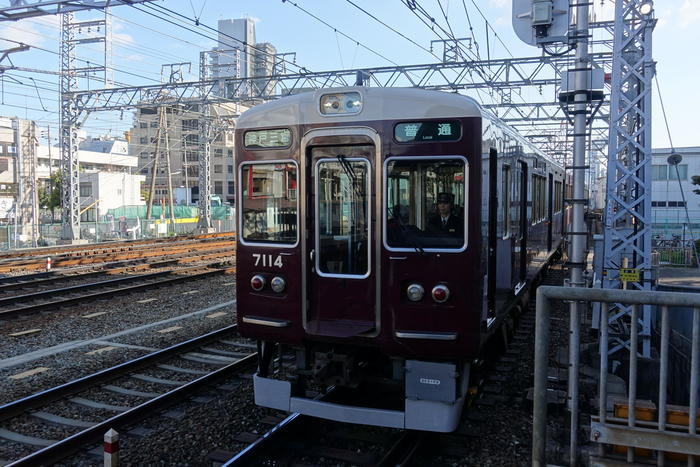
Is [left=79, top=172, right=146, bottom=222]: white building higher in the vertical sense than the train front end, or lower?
higher

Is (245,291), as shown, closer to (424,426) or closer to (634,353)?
(424,426)

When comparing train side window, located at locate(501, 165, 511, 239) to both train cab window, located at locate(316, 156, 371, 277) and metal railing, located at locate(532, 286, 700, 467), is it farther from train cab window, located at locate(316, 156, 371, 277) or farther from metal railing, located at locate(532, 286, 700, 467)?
metal railing, located at locate(532, 286, 700, 467)

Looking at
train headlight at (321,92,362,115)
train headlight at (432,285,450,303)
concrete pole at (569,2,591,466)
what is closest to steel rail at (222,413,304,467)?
train headlight at (432,285,450,303)

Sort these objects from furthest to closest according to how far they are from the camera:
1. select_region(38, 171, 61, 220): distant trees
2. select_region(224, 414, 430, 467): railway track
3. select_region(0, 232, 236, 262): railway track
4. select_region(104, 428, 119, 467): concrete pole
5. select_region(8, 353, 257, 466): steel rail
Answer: select_region(38, 171, 61, 220): distant trees
select_region(0, 232, 236, 262): railway track
select_region(8, 353, 257, 466): steel rail
select_region(224, 414, 430, 467): railway track
select_region(104, 428, 119, 467): concrete pole

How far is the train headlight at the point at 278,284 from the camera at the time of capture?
5461mm

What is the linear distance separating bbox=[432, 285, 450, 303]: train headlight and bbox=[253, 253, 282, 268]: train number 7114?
1.46 metres

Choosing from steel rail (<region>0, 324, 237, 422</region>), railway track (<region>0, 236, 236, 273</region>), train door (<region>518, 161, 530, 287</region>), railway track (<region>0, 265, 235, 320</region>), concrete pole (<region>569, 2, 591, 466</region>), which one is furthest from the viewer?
railway track (<region>0, 236, 236, 273</region>)

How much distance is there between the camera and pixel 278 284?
18.0 feet

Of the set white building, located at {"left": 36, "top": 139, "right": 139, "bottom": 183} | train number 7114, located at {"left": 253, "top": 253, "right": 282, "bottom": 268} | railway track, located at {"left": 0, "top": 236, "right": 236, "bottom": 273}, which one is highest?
white building, located at {"left": 36, "top": 139, "right": 139, "bottom": 183}

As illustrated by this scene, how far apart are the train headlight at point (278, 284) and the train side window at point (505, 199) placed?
2.43 m

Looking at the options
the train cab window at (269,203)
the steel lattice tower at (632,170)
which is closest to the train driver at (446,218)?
the train cab window at (269,203)

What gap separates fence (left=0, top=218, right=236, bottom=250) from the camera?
25661mm

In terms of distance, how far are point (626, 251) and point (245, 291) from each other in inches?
233

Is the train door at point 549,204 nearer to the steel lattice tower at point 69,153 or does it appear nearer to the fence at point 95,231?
the fence at point 95,231
